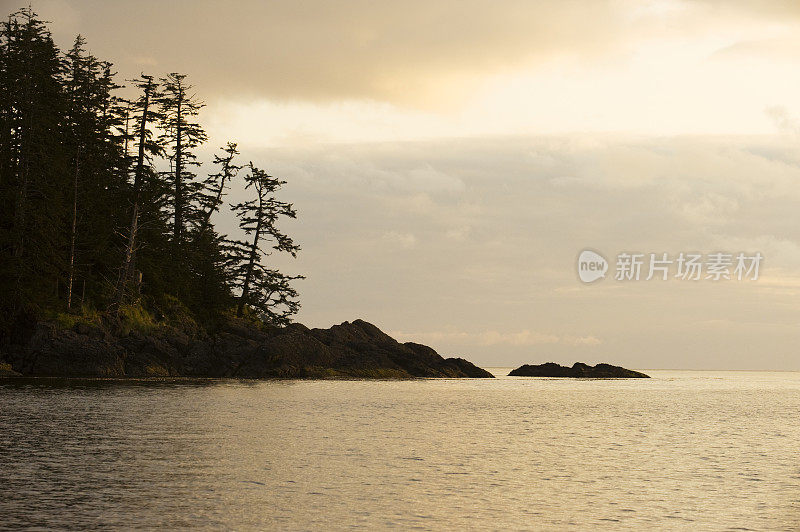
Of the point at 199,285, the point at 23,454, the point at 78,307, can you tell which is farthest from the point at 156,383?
the point at 23,454

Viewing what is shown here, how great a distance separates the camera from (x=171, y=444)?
30844mm

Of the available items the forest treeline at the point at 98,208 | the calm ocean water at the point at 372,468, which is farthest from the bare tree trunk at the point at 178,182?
the calm ocean water at the point at 372,468

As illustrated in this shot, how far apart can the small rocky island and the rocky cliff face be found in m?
44.6

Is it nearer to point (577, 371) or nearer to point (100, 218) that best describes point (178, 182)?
point (100, 218)

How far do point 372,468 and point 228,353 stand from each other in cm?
5715

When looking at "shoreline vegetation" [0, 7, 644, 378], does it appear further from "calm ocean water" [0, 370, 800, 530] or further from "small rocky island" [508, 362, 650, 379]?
"small rocky island" [508, 362, 650, 379]

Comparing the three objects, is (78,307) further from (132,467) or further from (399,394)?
(132,467)

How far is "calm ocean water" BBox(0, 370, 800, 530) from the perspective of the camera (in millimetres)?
18797

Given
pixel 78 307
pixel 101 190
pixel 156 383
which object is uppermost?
pixel 101 190

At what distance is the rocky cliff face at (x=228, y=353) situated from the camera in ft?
221

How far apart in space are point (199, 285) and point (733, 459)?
64.8 meters

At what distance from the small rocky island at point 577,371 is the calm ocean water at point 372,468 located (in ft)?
318

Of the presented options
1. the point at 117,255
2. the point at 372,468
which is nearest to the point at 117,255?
the point at 117,255

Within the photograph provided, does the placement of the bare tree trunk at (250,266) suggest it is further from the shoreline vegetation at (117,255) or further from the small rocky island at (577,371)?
the small rocky island at (577,371)
